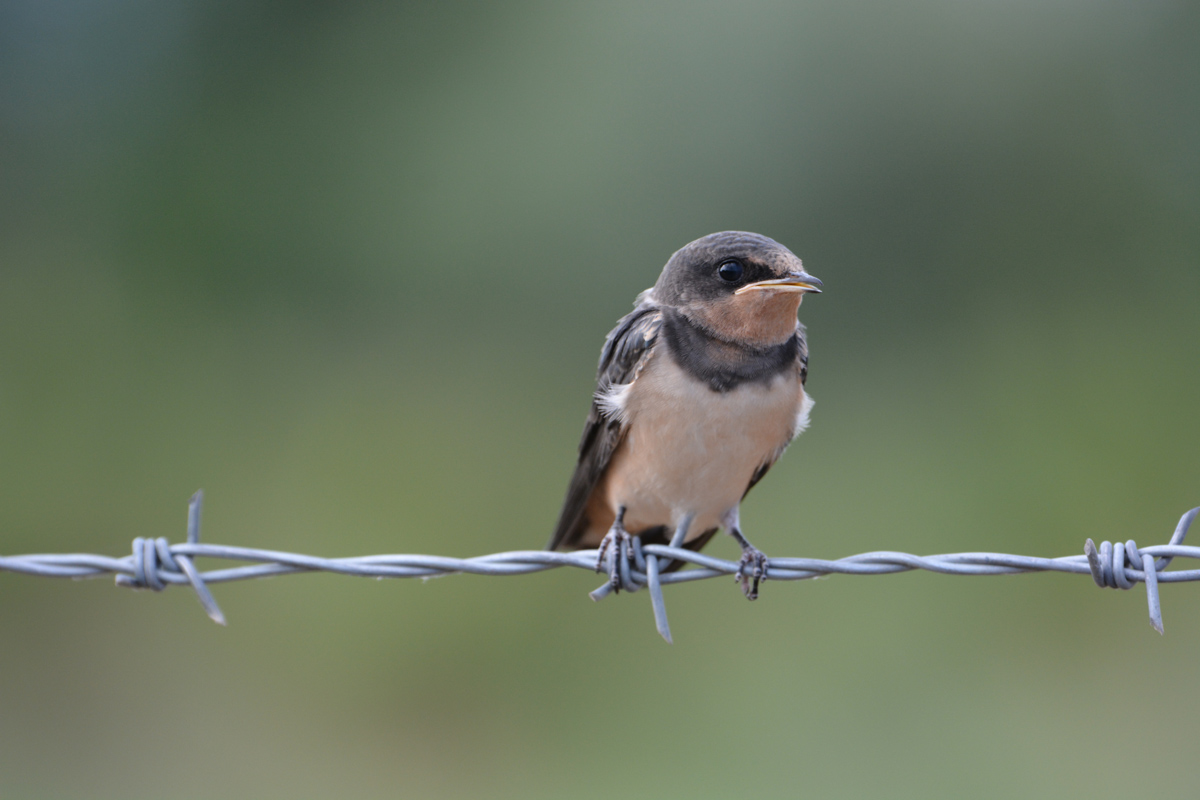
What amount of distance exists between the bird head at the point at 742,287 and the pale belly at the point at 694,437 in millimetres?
178

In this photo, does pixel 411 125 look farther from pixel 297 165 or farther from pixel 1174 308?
pixel 1174 308

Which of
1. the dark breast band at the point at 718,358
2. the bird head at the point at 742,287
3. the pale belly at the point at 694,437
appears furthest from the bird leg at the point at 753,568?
the bird head at the point at 742,287

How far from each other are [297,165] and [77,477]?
114 inches

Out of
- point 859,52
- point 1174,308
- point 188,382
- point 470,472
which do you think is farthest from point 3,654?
point 1174,308

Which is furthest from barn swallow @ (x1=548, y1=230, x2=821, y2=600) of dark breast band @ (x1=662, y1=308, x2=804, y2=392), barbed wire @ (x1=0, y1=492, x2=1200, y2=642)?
barbed wire @ (x1=0, y1=492, x2=1200, y2=642)

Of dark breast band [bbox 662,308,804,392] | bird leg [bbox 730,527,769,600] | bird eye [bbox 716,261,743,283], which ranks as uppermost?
bird eye [bbox 716,261,743,283]

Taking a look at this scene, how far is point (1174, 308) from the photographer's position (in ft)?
21.8

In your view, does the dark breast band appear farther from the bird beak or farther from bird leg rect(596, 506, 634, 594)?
bird leg rect(596, 506, 634, 594)

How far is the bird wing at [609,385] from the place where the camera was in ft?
10.6

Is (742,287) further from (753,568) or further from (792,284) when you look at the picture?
(753,568)

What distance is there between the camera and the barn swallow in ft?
10.1

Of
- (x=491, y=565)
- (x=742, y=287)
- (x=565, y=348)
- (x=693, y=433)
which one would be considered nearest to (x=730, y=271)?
(x=742, y=287)

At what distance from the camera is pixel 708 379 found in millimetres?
3102

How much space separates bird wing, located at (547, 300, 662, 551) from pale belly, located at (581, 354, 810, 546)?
0.17 feet
